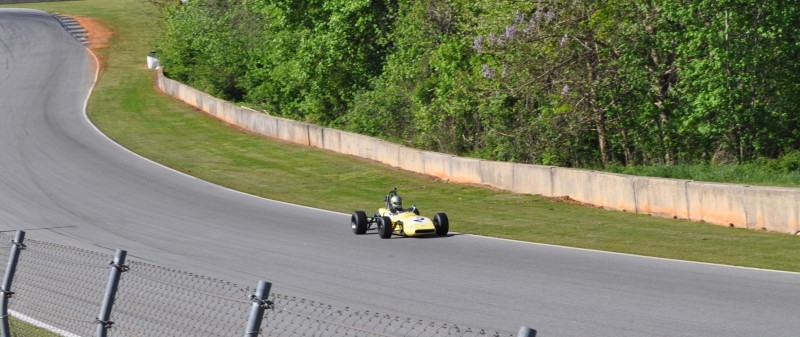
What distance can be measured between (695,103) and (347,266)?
12526mm

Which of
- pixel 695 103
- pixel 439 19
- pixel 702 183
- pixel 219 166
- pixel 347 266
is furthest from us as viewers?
pixel 439 19

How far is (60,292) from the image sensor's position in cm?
1466

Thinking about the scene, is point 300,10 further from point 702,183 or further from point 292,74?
point 702,183

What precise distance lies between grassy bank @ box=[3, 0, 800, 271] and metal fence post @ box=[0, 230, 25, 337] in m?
10.9

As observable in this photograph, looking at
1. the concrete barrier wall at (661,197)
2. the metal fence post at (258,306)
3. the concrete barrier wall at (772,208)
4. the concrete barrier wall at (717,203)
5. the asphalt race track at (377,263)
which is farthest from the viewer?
the concrete barrier wall at (661,197)

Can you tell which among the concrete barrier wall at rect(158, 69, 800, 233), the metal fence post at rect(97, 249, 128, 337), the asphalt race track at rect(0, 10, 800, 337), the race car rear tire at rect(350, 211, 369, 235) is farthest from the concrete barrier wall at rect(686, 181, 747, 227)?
the metal fence post at rect(97, 249, 128, 337)

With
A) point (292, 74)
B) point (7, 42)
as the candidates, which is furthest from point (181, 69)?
point (7, 42)

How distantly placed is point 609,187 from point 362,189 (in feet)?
26.6

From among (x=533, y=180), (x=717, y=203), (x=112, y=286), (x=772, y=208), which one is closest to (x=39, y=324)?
(x=112, y=286)

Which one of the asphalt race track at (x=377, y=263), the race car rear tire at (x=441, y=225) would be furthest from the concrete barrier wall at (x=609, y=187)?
the race car rear tire at (x=441, y=225)

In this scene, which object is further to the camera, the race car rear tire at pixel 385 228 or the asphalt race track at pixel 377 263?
the race car rear tire at pixel 385 228

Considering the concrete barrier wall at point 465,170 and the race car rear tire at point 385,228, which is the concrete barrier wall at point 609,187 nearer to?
the concrete barrier wall at point 465,170

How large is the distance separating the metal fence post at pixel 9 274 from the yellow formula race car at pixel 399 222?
33.1 ft

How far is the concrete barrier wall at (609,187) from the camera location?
64.0ft
